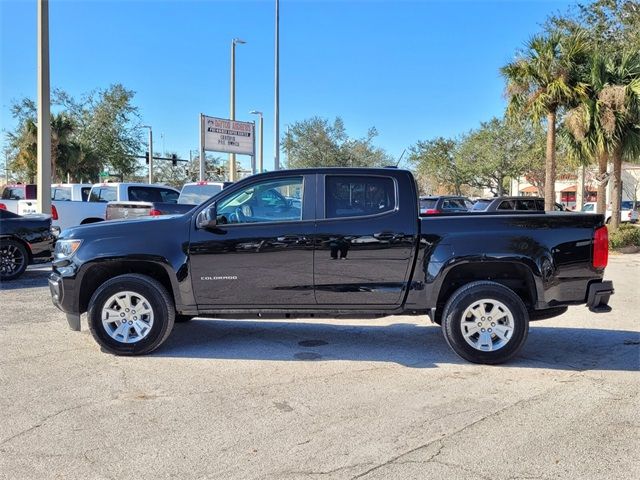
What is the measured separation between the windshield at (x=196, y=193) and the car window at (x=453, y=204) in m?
9.00

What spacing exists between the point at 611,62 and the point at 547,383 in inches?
595

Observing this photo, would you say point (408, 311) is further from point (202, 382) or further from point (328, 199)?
point (202, 382)

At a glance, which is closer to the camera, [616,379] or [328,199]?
[616,379]

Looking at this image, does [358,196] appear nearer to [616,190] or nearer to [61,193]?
[616,190]

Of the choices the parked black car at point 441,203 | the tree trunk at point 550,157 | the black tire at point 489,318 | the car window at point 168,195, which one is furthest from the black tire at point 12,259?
the tree trunk at point 550,157

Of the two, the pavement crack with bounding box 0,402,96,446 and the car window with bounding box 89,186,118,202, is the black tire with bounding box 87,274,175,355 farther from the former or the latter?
the car window with bounding box 89,186,118,202

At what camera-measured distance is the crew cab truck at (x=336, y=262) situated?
548cm

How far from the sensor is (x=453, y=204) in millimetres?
21156

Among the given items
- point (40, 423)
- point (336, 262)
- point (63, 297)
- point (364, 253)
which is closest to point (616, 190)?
point (364, 253)

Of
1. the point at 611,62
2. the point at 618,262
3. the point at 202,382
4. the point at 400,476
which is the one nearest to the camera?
the point at 400,476

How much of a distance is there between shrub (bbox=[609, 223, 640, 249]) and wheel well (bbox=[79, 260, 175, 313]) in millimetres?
14374

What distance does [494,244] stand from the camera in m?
5.45

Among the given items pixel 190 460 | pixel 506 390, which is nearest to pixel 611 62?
pixel 506 390

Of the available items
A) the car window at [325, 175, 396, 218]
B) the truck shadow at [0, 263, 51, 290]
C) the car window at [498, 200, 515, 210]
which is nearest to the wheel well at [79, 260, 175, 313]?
the car window at [325, 175, 396, 218]
